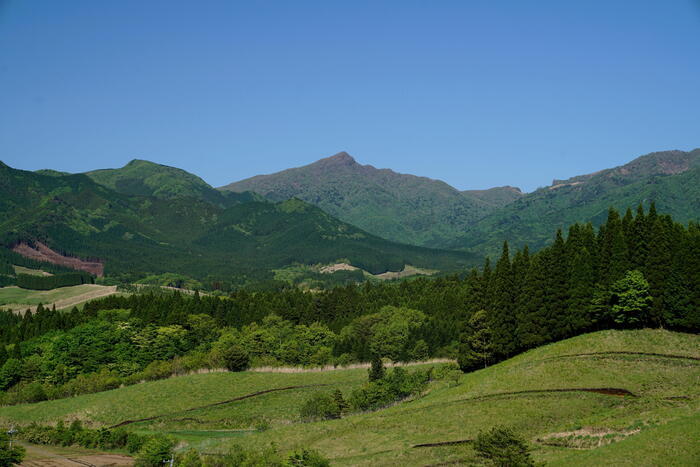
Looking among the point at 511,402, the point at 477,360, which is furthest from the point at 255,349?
the point at 511,402

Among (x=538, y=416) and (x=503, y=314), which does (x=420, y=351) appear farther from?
(x=538, y=416)

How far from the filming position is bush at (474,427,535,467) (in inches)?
1690

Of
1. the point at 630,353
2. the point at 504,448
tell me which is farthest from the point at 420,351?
the point at 504,448

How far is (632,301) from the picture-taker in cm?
7894

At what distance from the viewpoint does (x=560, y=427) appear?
5612 centimetres

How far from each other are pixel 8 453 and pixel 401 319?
346 ft

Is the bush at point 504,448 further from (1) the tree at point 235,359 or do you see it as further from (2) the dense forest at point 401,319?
(1) the tree at point 235,359

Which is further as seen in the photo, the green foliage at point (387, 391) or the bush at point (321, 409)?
the green foliage at point (387, 391)

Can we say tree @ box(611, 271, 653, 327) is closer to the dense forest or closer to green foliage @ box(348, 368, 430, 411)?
the dense forest

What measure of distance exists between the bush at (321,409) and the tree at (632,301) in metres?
36.9

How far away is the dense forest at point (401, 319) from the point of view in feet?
272

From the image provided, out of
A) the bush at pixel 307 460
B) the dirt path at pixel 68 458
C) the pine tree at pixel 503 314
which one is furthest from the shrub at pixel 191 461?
the pine tree at pixel 503 314

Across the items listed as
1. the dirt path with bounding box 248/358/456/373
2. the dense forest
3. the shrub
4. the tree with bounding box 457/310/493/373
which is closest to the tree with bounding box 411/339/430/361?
the dense forest

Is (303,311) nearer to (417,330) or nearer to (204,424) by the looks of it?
(417,330)
